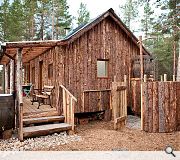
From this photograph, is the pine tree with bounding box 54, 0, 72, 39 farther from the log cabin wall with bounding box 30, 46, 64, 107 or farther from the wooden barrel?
the wooden barrel

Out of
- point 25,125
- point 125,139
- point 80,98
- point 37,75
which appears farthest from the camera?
point 37,75

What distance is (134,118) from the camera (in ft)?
41.6

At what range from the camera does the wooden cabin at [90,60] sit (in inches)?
450

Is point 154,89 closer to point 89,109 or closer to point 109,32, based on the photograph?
point 89,109

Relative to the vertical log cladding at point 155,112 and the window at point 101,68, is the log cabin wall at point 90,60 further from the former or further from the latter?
the vertical log cladding at point 155,112

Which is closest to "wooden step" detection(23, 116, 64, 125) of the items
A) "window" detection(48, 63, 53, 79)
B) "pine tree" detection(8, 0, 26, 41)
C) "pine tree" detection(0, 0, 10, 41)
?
"window" detection(48, 63, 53, 79)

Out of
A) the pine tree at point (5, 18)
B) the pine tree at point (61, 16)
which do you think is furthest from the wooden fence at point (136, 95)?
the pine tree at point (5, 18)

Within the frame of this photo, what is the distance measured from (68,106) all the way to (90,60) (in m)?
3.21

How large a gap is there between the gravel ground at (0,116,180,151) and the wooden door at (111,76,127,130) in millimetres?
590

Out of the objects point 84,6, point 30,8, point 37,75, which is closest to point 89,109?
point 37,75

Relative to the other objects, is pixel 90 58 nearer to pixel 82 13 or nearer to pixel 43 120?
pixel 43 120

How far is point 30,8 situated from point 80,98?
23.6 m

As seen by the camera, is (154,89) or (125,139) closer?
(125,139)

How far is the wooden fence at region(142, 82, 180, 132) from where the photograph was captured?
962cm
